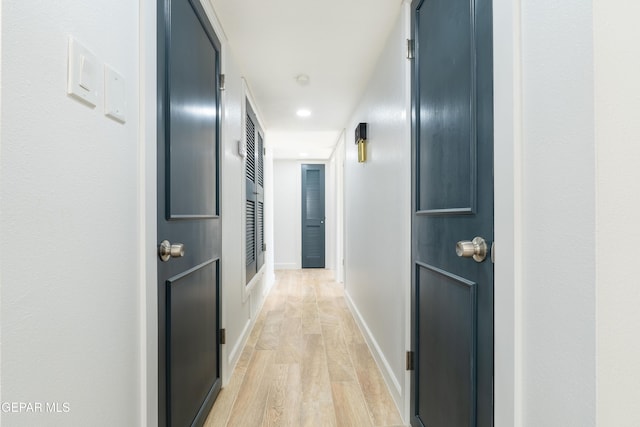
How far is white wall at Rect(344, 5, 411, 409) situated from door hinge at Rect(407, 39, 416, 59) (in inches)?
1.4

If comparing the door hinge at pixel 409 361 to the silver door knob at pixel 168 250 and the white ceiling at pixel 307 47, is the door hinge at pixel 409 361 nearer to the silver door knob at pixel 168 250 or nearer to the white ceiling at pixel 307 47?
the silver door knob at pixel 168 250

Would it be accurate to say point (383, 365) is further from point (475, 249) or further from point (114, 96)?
point (114, 96)

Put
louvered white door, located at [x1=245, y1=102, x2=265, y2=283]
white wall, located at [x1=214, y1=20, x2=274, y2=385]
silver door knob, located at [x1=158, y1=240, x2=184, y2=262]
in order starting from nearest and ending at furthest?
silver door knob, located at [x1=158, y1=240, x2=184, y2=262] → white wall, located at [x1=214, y1=20, x2=274, y2=385] → louvered white door, located at [x1=245, y1=102, x2=265, y2=283]

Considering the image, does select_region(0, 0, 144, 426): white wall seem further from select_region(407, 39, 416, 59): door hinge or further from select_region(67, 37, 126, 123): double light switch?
select_region(407, 39, 416, 59): door hinge

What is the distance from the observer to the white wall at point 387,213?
1680 millimetres

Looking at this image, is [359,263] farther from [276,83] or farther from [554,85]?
[554,85]

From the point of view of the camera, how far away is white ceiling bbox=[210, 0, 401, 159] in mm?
1746

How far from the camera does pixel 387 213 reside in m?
2.04

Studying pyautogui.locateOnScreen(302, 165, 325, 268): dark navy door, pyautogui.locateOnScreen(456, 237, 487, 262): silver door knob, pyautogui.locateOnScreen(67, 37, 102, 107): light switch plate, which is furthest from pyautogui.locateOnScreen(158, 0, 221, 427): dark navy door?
pyautogui.locateOnScreen(302, 165, 325, 268): dark navy door

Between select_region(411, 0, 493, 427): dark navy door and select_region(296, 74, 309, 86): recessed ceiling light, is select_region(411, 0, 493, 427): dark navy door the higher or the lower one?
the lower one

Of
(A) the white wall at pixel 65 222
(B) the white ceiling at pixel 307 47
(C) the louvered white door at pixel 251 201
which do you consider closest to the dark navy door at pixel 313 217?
(B) the white ceiling at pixel 307 47

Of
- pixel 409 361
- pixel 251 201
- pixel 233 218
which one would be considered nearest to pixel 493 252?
pixel 409 361

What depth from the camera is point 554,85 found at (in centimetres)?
67

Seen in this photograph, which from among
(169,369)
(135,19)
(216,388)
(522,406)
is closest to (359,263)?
(216,388)
